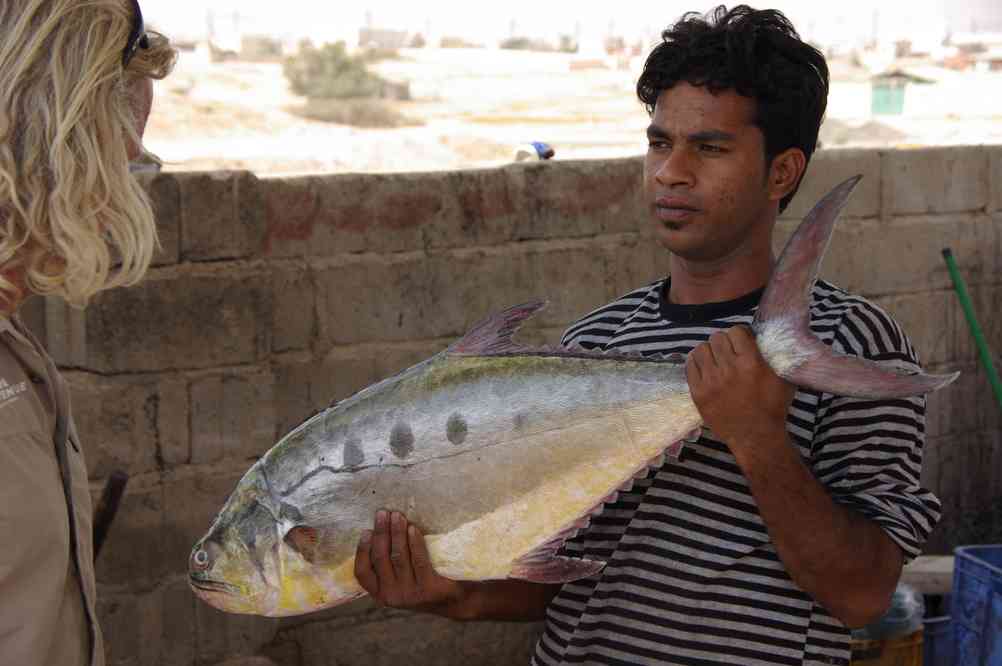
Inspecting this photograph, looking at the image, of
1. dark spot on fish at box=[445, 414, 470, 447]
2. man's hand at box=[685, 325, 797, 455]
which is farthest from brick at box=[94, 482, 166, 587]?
man's hand at box=[685, 325, 797, 455]

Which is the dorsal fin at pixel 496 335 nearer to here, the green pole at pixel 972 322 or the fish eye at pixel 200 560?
the fish eye at pixel 200 560

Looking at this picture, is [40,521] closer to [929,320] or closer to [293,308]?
[293,308]

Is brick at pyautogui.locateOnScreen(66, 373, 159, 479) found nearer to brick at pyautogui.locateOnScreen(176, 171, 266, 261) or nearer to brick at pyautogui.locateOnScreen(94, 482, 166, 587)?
brick at pyautogui.locateOnScreen(94, 482, 166, 587)

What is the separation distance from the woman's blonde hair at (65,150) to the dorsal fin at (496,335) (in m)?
0.49

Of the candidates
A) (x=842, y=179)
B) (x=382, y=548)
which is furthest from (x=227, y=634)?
(x=842, y=179)

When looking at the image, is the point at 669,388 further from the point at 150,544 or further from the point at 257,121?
the point at 257,121

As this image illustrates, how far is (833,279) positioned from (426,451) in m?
3.70

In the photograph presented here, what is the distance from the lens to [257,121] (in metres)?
28.4

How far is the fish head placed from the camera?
189cm

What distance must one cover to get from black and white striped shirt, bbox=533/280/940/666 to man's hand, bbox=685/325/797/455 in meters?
0.18

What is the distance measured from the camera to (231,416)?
3.82m

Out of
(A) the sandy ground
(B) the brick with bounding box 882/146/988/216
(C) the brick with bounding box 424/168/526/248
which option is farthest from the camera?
(A) the sandy ground

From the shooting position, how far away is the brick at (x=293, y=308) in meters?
3.95

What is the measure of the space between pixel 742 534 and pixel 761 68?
751mm
